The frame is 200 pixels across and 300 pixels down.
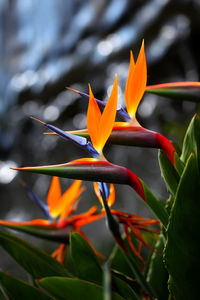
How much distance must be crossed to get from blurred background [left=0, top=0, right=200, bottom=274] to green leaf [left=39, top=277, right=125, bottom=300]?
4.07 feet

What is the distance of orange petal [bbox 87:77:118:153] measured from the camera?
32 cm

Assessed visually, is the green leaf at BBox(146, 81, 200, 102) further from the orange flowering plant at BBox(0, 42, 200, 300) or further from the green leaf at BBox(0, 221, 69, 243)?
the green leaf at BBox(0, 221, 69, 243)

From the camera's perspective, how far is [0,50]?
249 centimetres

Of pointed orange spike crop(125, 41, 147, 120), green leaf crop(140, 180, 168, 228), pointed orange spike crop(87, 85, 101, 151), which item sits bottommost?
green leaf crop(140, 180, 168, 228)

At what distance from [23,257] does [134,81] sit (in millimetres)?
205

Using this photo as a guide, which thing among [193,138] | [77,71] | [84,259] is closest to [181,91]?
[193,138]

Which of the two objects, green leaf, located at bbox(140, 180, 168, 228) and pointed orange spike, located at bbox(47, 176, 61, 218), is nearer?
green leaf, located at bbox(140, 180, 168, 228)

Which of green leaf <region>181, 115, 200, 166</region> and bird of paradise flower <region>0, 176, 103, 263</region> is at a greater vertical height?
green leaf <region>181, 115, 200, 166</region>

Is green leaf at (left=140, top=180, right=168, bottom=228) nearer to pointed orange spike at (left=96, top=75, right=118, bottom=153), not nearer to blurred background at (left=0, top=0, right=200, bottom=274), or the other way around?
pointed orange spike at (left=96, top=75, right=118, bottom=153)

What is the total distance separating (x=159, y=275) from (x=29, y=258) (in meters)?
0.14

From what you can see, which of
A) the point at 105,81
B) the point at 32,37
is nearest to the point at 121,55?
the point at 105,81

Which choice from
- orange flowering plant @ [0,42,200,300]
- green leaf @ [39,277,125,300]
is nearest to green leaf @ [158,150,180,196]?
orange flowering plant @ [0,42,200,300]

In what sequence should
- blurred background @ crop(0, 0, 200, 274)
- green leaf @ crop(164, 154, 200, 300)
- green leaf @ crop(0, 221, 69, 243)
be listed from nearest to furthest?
green leaf @ crop(164, 154, 200, 300)
green leaf @ crop(0, 221, 69, 243)
blurred background @ crop(0, 0, 200, 274)

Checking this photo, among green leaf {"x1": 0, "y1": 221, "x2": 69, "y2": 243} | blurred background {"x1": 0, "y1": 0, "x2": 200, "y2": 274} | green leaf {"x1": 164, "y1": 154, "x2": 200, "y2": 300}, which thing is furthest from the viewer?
blurred background {"x1": 0, "y1": 0, "x2": 200, "y2": 274}
